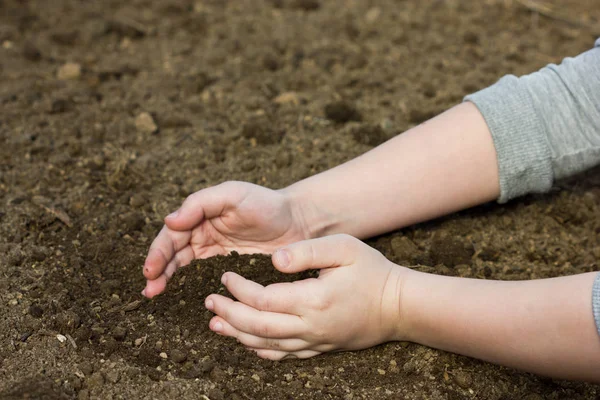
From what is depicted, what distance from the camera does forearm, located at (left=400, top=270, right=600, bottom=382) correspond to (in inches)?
49.5

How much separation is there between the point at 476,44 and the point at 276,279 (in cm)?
164

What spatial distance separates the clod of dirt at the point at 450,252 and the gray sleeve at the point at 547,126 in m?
0.17

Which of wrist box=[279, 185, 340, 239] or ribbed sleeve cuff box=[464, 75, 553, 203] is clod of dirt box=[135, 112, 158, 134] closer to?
wrist box=[279, 185, 340, 239]

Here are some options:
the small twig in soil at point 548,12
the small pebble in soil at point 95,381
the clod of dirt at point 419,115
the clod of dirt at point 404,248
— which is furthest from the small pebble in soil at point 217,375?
the small twig in soil at point 548,12

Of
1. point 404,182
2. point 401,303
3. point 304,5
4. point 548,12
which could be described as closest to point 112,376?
point 401,303

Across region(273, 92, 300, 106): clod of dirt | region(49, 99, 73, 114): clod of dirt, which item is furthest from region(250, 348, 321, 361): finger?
region(49, 99, 73, 114): clod of dirt

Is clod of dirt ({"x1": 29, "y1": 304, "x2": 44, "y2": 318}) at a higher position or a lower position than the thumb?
lower

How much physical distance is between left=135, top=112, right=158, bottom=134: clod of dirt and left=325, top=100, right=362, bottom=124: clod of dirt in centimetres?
56

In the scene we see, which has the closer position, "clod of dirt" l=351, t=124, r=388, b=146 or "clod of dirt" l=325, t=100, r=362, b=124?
"clod of dirt" l=351, t=124, r=388, b=146

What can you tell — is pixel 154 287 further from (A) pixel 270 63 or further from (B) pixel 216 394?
(A) pixel 270 63

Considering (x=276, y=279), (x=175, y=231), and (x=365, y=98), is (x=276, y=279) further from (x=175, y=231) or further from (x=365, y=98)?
(x=365, y=98)

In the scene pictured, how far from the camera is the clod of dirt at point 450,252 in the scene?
5.65 feet

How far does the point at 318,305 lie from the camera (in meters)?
1.37

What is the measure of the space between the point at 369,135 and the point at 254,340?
36.7 inches
